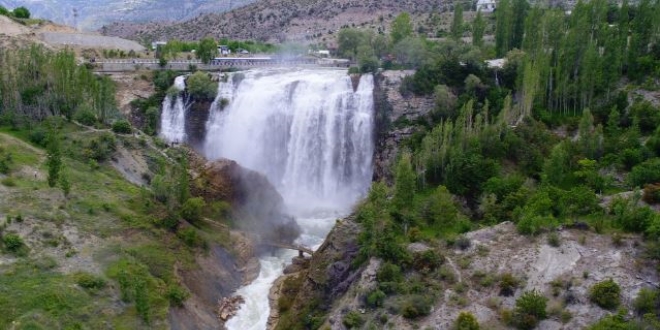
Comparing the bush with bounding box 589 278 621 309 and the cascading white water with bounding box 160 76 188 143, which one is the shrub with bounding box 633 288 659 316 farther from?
the cascading white water with bounding box 160 76 188 143

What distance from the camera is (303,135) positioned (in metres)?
75.4

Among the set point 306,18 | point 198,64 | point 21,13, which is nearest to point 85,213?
point 198,64

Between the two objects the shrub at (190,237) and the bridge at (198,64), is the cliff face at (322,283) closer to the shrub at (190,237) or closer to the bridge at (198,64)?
the shrub at (190,237)

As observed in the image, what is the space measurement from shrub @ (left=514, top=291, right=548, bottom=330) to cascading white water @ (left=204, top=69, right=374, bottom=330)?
31416mm

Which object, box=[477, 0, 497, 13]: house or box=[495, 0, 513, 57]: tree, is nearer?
box=[495, 0, 513, 57]: tree

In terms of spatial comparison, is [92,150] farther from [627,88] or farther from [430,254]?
[627,88]

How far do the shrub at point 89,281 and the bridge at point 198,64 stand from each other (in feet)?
156

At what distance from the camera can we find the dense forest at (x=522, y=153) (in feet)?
143

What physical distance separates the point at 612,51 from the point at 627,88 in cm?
426

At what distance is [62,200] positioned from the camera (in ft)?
172

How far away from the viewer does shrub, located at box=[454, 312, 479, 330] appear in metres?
38.6

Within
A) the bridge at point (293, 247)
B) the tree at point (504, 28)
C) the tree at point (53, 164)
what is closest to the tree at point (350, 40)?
the tree at point (504, 28)

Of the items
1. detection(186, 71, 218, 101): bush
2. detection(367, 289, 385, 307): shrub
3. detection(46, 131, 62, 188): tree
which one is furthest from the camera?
detection(186, 71, 218, 101): bush

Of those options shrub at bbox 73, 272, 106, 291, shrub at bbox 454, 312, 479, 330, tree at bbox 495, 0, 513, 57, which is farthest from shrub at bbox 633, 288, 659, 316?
tree at bbox 495, 0, 513, 57
